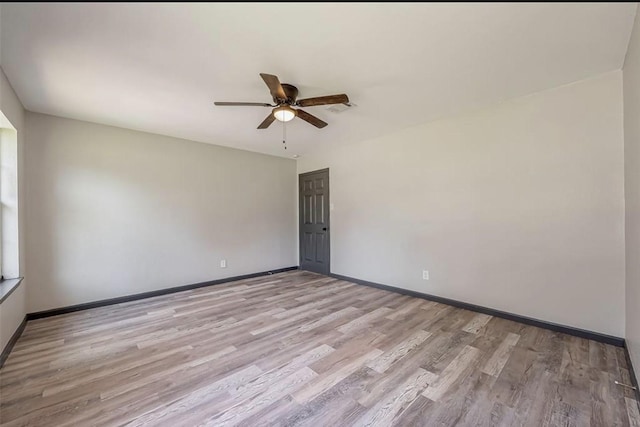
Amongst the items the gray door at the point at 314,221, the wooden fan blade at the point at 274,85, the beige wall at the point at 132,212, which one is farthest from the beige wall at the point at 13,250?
the gray door at the point at 314,221

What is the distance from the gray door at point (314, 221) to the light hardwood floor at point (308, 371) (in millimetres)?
2030

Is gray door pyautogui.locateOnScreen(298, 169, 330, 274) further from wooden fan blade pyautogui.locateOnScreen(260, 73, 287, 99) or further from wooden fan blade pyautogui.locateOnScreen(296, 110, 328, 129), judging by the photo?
wooden fan blade pyautogui.locateOnScreen(260, 73, 287, 99)

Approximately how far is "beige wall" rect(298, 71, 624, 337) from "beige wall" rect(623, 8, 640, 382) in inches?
7.0

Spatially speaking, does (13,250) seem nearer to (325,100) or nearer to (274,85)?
(274,85)

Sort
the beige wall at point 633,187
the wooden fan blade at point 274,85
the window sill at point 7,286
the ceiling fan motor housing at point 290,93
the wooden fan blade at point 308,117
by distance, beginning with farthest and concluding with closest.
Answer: the wooden fan blade at point 308,117
the ceiling fan motor housing at point 290,93
the window sill at point 7,286
the wooden fan blade at point 274,85
the beige wall at point 633,187

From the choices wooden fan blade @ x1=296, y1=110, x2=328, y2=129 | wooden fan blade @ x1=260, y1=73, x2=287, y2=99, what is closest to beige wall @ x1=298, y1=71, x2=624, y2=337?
wooden fan blade @ x1=296, y1=110, x2=328, y2=129

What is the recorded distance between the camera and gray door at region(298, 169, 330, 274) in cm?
505

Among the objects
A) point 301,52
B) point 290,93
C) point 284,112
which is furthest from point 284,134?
point 301,52

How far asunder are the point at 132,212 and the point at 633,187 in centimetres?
525

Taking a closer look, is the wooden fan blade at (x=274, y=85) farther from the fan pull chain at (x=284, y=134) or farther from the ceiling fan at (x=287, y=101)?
the fan pull chain at (x=284, y=134)

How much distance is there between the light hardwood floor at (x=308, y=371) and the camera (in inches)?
61.2

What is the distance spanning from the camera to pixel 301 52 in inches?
77.3

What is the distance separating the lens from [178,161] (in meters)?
4.09

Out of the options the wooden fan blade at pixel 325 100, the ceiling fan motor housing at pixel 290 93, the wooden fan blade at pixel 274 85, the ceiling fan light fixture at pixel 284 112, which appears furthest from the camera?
the ceiling fan light fixture at pixel 284 112
